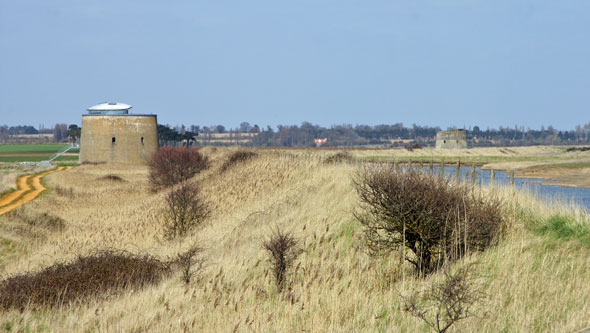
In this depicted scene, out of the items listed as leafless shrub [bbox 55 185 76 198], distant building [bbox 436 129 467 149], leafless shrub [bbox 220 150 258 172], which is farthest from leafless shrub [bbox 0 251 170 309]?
distant building [bbox 436 129 467 149]

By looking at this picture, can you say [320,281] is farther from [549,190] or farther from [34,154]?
[34,154]

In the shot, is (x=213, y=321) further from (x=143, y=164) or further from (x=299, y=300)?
(x=143, y=164)

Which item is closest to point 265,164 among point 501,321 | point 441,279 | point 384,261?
point 384,261

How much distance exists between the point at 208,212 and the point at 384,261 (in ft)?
40.8

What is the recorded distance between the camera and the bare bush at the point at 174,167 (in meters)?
40.4

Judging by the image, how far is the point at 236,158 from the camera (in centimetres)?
3656

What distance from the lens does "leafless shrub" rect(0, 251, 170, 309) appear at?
37.7 feet

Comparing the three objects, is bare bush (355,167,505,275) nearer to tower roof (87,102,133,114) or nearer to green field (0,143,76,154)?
tower roof (87,102,133,114)

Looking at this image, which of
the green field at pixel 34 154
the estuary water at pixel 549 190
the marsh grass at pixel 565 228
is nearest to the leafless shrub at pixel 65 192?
the estuary water at pixel 549 190

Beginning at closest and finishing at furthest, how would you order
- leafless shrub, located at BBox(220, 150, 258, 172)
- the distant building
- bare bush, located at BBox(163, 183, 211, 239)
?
bare bush, located at BBox(163, 183, 211, 239), leafless shrub, located at BBox(220, 150, 258, 172), the distant building

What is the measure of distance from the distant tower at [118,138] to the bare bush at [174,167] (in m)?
20.1

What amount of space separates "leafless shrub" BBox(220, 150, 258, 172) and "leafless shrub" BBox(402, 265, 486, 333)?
27.0 metres

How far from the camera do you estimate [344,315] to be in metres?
7.74

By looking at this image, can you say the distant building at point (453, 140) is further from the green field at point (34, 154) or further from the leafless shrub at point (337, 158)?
the leafless shrub at point (337, 158)
